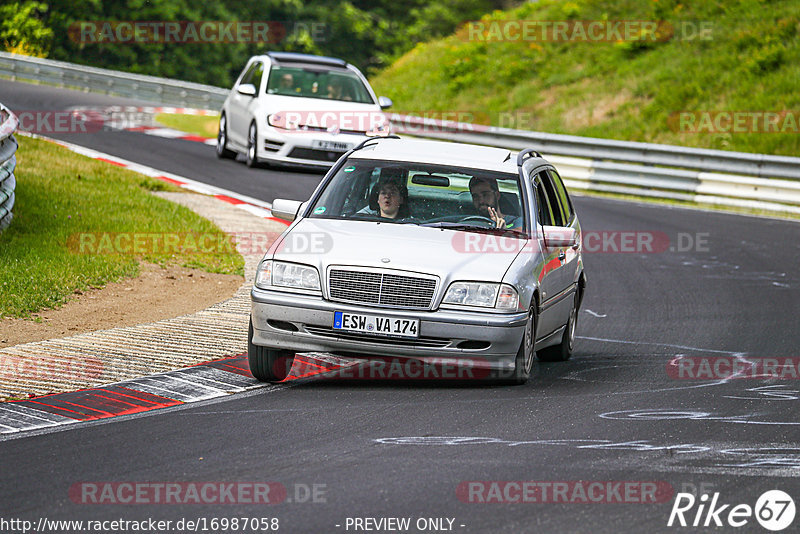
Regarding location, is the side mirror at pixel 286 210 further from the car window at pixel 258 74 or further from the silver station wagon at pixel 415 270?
the car window at pixel 258 74

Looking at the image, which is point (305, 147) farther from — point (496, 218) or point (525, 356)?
point (525, 356)

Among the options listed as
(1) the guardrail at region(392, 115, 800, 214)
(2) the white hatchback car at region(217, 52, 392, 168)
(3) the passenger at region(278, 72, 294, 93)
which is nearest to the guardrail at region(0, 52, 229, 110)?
(1) the guardrail at region(392, 115, 800, 214)

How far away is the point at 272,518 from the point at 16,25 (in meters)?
43.1

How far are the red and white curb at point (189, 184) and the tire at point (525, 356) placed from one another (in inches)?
306

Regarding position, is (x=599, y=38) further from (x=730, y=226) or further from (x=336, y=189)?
(x=336, y=189)

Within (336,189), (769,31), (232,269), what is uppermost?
(769,31)

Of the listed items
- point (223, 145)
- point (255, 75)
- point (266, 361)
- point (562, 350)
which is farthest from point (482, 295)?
point (223, 145)

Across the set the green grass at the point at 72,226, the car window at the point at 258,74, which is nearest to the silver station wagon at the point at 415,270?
the green grass at the point at 72,226

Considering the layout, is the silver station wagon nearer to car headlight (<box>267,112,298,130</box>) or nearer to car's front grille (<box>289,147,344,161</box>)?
car's front grille (<box>289,147,344,161</box>)

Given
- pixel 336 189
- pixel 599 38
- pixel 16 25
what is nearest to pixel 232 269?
pixel 336 189

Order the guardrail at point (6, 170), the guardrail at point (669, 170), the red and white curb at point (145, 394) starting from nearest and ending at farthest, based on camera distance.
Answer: the red and white curb at point (145, 394) < the guardrail at point (6, 170) < the guardrail at point (669, 170)

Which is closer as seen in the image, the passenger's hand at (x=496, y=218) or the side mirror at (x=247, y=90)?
the passenger's hand at (x=496, y=218)

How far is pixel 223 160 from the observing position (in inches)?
862

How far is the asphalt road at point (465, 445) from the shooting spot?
217 inches
